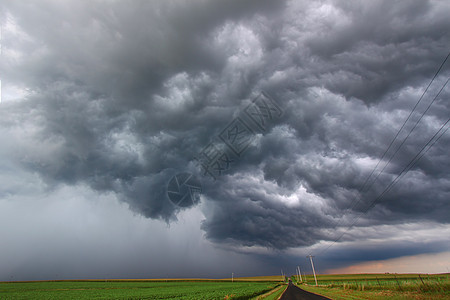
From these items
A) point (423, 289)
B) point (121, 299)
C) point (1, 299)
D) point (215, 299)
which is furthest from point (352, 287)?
point (1, 299)

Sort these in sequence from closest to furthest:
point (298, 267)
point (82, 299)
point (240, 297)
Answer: point (240, 297)
point (82, 299)
point (298, 267)

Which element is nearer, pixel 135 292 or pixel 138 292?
pixel 138 292

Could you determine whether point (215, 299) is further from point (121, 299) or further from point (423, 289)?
point (423, 289)

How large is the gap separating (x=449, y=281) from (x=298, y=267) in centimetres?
13519

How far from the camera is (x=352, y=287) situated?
48.9 metres

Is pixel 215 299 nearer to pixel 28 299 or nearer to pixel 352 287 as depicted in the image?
pixel 352 287

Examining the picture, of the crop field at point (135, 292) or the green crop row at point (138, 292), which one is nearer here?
the green crop row at point (138, 292)

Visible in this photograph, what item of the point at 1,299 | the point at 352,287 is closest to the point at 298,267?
the point at 352,287

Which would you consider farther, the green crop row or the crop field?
the crop field

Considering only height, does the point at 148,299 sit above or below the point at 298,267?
below

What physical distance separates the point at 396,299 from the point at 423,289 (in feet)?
27.6

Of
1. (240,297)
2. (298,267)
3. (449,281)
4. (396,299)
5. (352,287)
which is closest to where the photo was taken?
(396,299)

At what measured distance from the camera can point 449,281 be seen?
92.7 feet

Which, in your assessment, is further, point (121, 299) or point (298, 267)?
point (298, 267)
